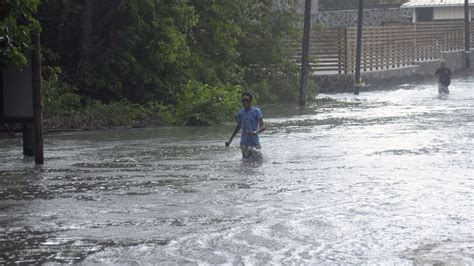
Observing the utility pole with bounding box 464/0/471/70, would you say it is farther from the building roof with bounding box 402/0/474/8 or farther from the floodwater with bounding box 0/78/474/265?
the floodwater with bounding box 0/78/474/265

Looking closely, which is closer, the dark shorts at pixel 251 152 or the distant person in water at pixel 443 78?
the dark shorts at pixel 251 152

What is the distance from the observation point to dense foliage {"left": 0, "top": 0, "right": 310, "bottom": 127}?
33.0 metres

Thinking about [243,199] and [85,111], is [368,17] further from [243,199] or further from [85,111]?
[243,199]

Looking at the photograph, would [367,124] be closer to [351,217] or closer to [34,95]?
[34,95]

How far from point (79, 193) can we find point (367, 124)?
1512 cm

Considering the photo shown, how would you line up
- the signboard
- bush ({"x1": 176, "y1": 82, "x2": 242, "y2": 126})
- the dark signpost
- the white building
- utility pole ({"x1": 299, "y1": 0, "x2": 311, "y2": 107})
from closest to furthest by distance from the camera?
the dark signpost
the signboard
bush ({"x1": 176, "y1": 82, "x2": 242, "y2": 126})
utility pole ({"x1": 299, "y1": 0, "x2": 311, "y2": 107})
the white building

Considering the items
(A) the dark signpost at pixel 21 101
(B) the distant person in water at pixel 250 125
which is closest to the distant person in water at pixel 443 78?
(B) the distant person in water at pixel 250 125

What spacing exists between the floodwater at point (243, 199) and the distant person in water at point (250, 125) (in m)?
0.31

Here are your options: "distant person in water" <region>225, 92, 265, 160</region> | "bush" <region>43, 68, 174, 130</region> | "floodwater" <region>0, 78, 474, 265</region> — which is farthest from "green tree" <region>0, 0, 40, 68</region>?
"bush" <region>43, 68, 174, 130</region>

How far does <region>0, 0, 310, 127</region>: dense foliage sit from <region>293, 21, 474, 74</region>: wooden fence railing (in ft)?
25.8

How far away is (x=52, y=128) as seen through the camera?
30469mm

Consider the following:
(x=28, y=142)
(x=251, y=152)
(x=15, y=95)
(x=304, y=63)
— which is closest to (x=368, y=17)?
(x=304, y=63)

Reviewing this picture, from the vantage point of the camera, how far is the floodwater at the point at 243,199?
12727mm

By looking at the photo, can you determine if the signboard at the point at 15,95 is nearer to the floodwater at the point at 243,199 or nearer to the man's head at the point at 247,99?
the floodwater at the point at 243,199
